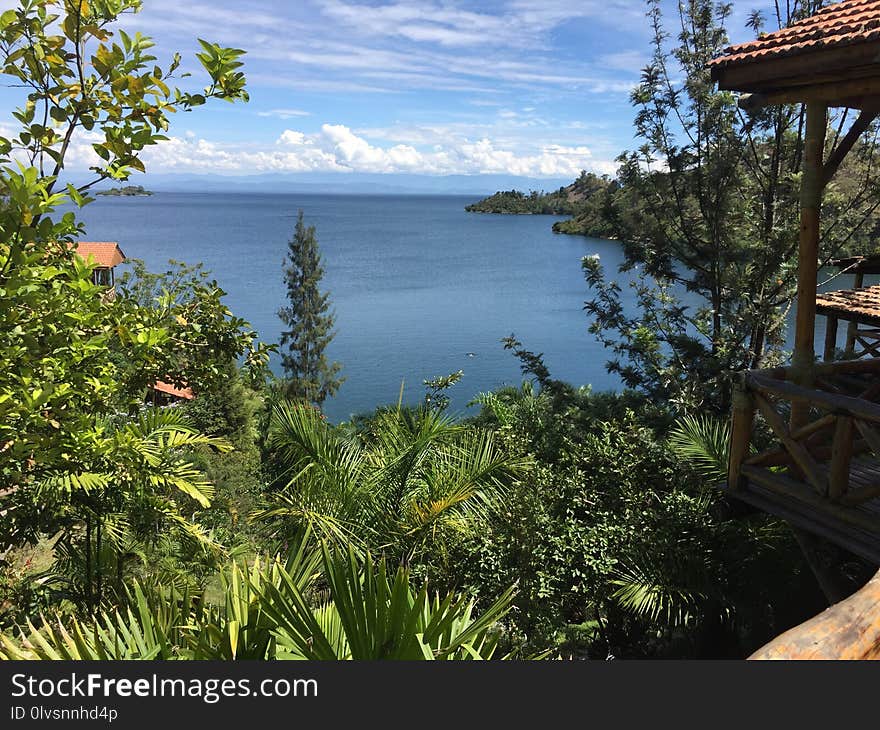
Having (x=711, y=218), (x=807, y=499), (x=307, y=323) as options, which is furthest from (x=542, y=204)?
(x=807, y=499)

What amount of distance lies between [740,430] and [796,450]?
51 cm

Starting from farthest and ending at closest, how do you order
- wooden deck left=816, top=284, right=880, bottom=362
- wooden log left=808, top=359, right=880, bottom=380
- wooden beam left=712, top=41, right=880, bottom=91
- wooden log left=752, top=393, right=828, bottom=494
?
wooden deck left=816, top=284, right=880, bottom=362 → wooden log left=808, top=359, right=880, bottom=380 → wooden log left=752, top=393, right=828, bottom=494 → wooden beam left=712, top=41, right=880, bottom=91

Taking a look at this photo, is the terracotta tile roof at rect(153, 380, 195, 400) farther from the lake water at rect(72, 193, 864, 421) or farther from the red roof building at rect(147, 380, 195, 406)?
the lake water at rect(72, 193, 864, 421)

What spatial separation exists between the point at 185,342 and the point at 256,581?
5.15 ft

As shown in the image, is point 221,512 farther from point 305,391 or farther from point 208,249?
point 208,249

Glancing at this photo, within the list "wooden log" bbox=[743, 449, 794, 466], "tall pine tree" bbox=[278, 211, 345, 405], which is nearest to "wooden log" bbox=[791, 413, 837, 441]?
"wooden log" bbox=[743, 449, 794, 466]

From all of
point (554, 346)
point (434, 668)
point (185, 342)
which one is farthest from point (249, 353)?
point (554, 346)

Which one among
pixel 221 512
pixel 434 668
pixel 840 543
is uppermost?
pixel 434 668

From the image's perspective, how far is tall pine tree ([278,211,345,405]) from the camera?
38562 mm

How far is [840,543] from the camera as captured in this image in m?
4.50

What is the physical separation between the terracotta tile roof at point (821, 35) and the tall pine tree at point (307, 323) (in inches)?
1318

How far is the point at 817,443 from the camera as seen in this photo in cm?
563

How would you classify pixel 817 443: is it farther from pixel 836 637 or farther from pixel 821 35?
pixel 836 637

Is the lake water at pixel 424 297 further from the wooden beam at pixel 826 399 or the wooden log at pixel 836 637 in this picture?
the wooden log at pixel 836 637
